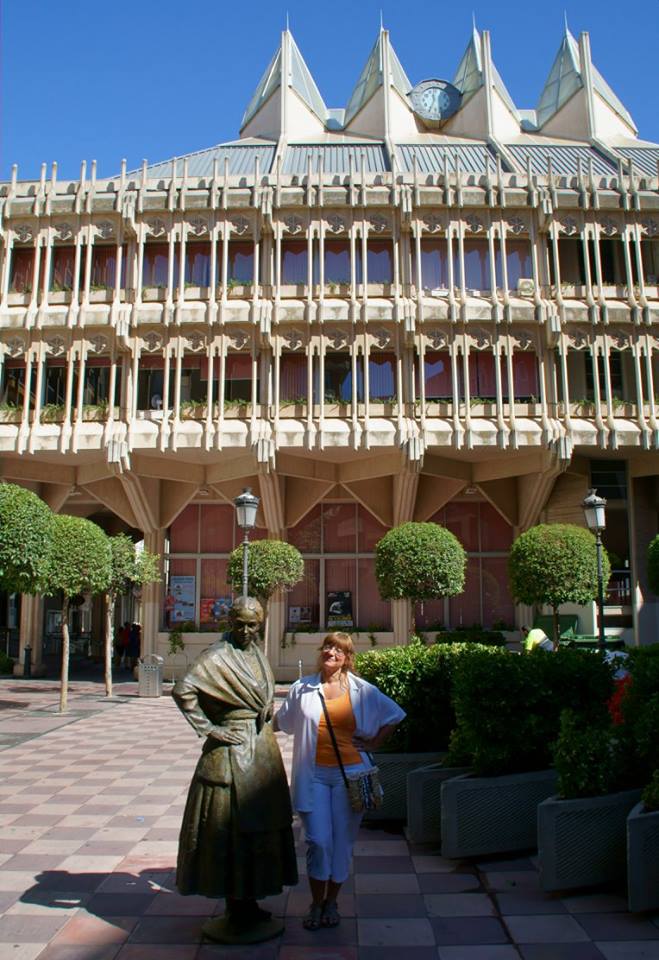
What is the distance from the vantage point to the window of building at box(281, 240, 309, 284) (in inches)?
1038

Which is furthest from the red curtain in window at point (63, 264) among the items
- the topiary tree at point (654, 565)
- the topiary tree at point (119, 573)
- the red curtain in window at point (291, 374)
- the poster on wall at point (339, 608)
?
the topiary tree at point (654, 565)

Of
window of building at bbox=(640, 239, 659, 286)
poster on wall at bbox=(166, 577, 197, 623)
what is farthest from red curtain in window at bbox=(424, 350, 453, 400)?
poster on wall at bbox=(166, 577, 197, 623)

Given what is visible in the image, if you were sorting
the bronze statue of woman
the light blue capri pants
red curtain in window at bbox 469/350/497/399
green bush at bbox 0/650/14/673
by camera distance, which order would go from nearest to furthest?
the bronze statue of woman
the light blue capri pants
red curtain in window at bbox 469/350/497/399
green bush at bbox 0/650/14/673

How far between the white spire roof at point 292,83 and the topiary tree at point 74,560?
24.7 metres

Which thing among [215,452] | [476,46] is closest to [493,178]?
[215,452]

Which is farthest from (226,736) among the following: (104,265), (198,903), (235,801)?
(104,265)

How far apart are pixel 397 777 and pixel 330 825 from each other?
2978 mm

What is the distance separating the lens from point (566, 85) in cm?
3584

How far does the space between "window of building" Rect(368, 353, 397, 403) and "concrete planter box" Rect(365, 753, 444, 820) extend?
1836 centimetres

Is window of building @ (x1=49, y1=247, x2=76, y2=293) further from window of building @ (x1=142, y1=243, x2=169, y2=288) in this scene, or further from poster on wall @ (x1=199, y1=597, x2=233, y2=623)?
poster on wall @ (x1=199, y1=597, x2=233, y2=623)

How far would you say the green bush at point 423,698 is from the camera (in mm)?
8008

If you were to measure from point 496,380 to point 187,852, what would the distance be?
21.5 metres

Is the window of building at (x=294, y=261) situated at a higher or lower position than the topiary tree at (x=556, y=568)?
higher

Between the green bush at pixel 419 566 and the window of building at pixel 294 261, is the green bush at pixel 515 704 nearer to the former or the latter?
the green bush at pixel 419 566
